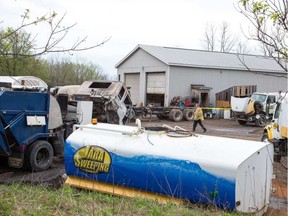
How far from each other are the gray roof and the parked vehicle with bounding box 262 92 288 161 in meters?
23.0

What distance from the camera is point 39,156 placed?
11648 millimetres

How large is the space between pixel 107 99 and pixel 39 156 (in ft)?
18.9

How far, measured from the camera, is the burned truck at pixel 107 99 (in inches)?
672

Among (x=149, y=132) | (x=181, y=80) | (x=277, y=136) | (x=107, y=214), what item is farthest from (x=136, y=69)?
(x=107, y=214)

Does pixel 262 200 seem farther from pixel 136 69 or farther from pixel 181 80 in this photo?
pixel 136 69

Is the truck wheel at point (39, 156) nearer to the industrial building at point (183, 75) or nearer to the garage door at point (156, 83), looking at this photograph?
the industrial building at point (183, 75)

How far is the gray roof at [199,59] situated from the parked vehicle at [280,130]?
22978mm

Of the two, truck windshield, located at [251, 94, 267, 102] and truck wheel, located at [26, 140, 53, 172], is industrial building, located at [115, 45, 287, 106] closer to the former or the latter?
truck windshield, located at [251, 94, 267, 102]

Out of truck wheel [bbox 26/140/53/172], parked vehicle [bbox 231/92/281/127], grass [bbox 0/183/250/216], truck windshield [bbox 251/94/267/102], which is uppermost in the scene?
truck windshield [bbox 251/94/267/102]

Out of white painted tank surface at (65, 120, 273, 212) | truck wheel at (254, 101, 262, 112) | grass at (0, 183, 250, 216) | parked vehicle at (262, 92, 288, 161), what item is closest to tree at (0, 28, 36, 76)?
grass at (0, 183, 250, 216)

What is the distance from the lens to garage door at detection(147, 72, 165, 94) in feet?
124

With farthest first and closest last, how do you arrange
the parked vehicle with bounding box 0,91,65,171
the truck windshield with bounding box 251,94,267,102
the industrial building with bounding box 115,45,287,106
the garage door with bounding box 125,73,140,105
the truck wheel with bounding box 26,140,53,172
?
the garage door with bounding box 125,73,140,105
the industrial building with bounding box 115,45,287,106
the truck windshield with bounding box 251,94,267,102
the truck wheel with bounding box 26,140,53,172
the parked vehicle with bounding box 0,91,65,171

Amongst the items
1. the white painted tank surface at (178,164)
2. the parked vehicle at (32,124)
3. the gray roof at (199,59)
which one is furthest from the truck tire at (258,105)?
the white painted tank surface at (178,164)

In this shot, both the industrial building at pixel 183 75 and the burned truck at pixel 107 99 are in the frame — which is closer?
the burned truck at pixel 107 99
